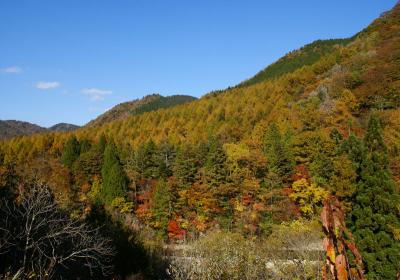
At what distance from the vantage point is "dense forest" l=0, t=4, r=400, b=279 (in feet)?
50.0

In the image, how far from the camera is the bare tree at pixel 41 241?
13.7 m

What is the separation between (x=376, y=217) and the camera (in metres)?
20.5

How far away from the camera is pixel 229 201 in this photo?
137 feet

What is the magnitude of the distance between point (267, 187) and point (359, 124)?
18.2m

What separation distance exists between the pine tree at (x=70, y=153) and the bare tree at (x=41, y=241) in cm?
4259

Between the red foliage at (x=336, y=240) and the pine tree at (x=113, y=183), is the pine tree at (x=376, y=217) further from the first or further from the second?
the pine tree at (x=113, y=183)

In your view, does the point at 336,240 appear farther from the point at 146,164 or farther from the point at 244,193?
the point at 146,164

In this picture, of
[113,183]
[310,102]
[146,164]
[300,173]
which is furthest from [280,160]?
[310,102]

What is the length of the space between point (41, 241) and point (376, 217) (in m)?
15.9

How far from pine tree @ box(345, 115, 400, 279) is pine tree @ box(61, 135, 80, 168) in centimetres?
4606

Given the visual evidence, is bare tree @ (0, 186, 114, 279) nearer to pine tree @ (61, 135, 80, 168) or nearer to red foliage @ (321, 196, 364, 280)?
red foliage @ (321, 196, 364, 280)

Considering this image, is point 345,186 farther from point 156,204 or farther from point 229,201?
point 156,204

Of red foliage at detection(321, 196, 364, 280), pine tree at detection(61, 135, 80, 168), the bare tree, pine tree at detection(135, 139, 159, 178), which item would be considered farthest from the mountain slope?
red foliage at detection(321, 196, 364, 280)

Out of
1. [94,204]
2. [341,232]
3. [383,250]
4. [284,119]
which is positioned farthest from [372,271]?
[284,119]
